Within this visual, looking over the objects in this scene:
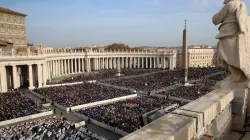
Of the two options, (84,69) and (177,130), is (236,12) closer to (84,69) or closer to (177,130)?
(177,130)

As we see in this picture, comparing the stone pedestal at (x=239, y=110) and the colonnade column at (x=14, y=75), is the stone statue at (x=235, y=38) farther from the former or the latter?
the colonnade column at (x=14, y=75)

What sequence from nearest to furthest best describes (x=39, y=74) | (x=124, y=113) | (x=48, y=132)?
(x=48, y=132) < (x=124, y=113) < (x=39, y=74)

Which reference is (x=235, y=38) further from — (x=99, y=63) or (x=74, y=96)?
(x=99, y=63)

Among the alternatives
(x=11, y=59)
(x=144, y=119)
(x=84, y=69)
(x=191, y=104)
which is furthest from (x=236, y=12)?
(x=84, y=69)

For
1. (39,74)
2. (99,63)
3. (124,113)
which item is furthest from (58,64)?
(124,113)

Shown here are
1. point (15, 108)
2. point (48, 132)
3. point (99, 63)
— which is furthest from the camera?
point (99, 63)

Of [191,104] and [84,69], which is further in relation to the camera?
[84,69]
